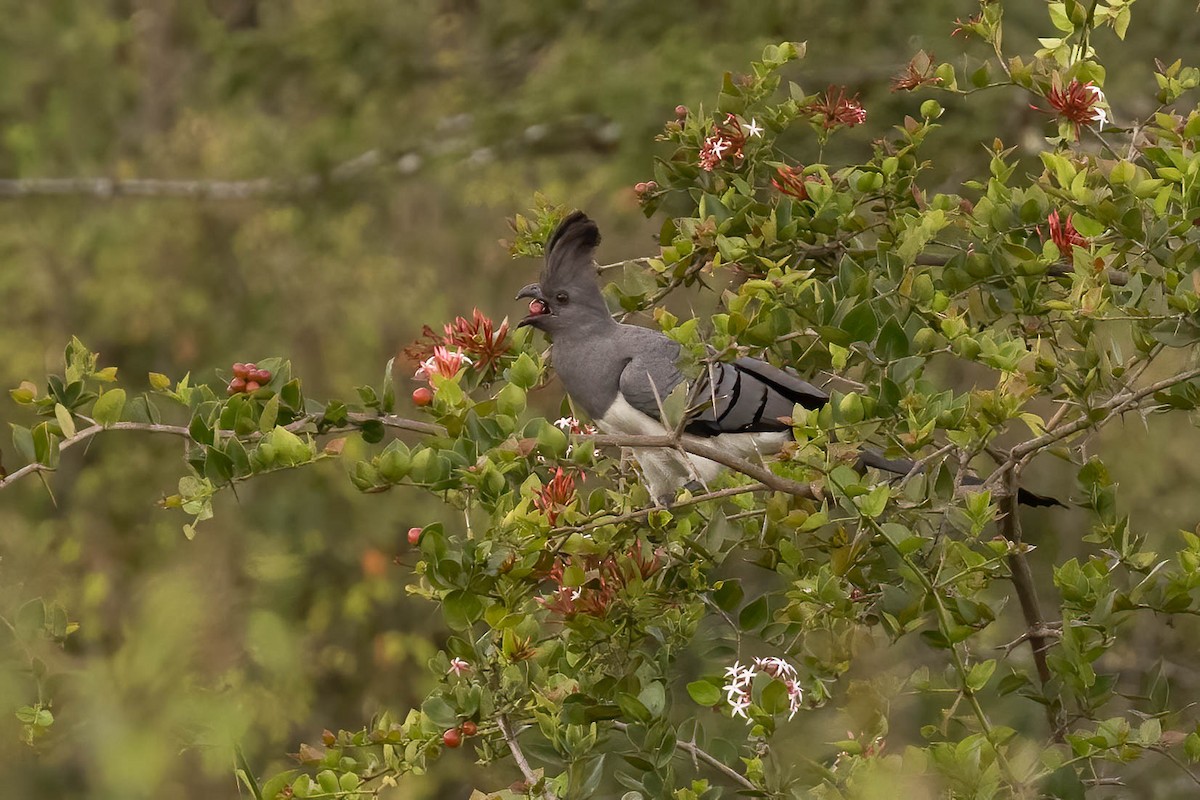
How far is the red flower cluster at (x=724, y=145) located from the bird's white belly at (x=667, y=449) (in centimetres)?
91

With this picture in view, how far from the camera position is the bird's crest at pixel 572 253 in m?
3.53

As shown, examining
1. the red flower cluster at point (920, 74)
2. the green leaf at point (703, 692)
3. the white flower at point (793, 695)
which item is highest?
the red flower cluster at point (920, 74)

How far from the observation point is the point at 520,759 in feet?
7.67

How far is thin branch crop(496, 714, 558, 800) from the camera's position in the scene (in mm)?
2297

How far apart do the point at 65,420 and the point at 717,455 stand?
1014mm

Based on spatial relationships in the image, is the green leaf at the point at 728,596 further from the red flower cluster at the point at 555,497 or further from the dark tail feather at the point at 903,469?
the dark tail feather at the point at 903,469

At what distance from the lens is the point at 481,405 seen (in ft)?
7.74

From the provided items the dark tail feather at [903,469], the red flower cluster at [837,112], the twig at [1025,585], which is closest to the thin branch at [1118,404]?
the twig at [1025,585]

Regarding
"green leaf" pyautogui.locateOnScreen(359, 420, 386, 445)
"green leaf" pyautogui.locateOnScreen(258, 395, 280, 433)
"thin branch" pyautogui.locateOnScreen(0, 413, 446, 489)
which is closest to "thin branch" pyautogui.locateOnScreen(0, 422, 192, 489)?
"thin branch" pyautogui.locateOnScreen(0, 413, 446, 489)

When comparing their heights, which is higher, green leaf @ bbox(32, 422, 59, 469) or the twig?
green leaf @ bbox(32, 422, 59, 469)

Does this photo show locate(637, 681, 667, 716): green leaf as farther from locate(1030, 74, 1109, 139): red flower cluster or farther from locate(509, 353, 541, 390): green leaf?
locate(1030, 74, 1109, 139): red flower cluster

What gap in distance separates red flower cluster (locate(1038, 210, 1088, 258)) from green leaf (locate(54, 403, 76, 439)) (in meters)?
1.66

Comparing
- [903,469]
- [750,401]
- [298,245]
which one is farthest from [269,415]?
[298,245]

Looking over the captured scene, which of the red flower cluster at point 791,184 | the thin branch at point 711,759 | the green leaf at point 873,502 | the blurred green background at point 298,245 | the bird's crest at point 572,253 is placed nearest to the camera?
the green leaf at point 873,502
